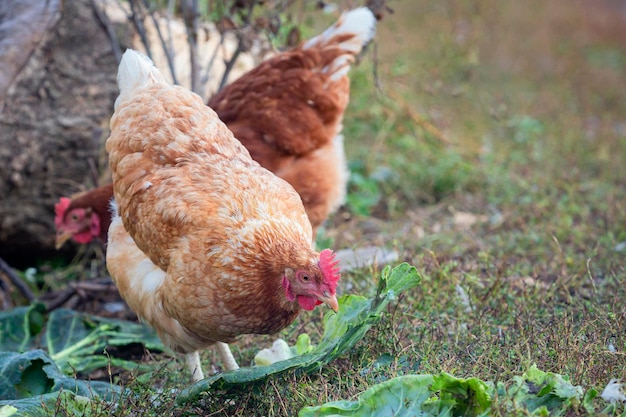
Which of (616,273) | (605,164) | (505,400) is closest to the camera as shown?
(505,400)

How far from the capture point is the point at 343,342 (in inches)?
111

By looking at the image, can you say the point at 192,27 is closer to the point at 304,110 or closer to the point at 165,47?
the point at 165,47

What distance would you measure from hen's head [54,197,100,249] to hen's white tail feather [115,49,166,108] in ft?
3.41

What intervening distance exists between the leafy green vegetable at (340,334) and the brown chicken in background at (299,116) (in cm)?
139

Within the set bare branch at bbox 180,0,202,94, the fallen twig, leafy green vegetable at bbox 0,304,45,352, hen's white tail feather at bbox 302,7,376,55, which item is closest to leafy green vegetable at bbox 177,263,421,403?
leafy green vegetable at bbox 0,304,45,352

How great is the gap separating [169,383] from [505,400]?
1.62 m

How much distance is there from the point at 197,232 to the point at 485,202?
11.3 ft

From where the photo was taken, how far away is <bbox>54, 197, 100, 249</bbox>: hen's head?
4367 millimetres

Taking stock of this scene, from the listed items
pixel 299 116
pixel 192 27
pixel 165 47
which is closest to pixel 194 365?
pixel 299 116

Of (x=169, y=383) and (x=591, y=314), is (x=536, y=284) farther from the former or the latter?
(x=169, y=383)

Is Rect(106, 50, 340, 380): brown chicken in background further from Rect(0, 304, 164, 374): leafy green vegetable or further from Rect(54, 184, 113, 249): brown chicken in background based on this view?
Rect(54, 184, 113, 249): brown chicken in background

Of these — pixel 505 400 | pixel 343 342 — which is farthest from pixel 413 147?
pixel 505 400

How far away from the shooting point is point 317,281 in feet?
8.96

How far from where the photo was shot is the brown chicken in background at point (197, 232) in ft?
9.32
